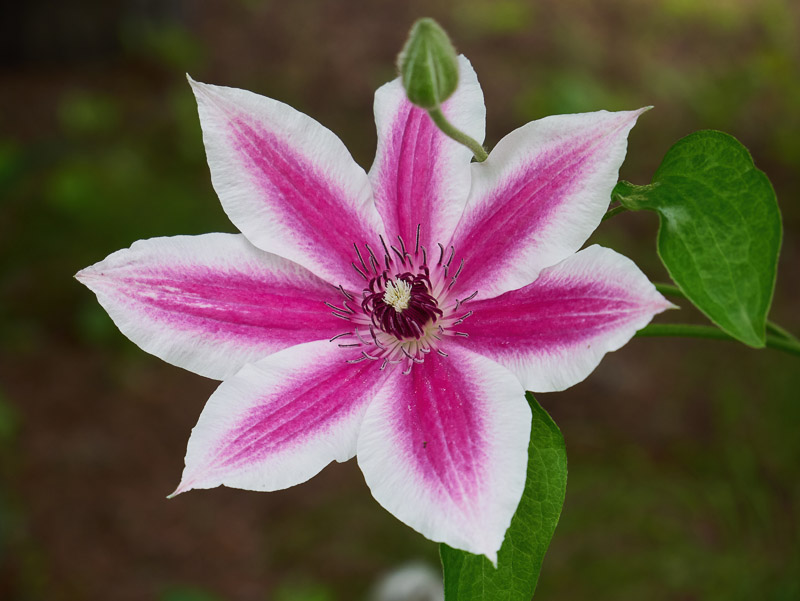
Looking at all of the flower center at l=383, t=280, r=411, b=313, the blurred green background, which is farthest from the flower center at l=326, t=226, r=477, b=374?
the blurred green background

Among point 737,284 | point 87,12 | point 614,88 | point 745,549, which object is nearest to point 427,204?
point 737,284

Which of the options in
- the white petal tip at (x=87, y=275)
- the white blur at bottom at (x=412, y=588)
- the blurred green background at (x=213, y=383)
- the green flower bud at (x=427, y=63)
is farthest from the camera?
the blurred green background at (x=213, y=383)

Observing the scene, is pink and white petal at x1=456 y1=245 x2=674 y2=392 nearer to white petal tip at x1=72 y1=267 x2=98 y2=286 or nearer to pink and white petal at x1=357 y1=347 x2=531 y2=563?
pink and white petal at x1=357 y1=347 x2=531 y2=563

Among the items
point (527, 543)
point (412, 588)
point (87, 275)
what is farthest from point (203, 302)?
point (412, 588)

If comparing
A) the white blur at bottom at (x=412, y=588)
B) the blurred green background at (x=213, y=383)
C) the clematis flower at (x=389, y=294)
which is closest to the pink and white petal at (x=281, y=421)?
the clematis flower at (x=389, y=294)

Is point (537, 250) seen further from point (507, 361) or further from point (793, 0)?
point (793, 0)

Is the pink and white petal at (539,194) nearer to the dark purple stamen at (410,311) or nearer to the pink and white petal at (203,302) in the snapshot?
the dark purple stamen at (410,311)
